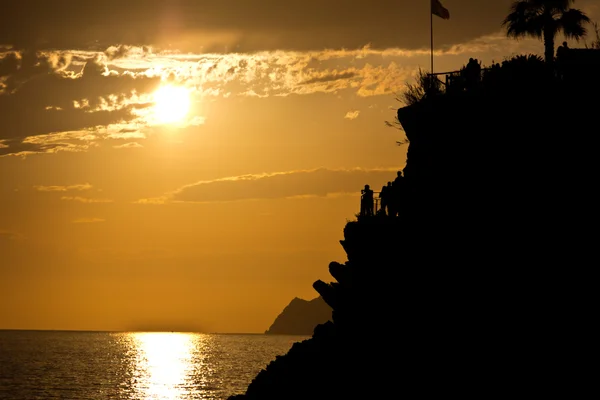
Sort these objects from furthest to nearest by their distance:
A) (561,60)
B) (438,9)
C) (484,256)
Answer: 1. (438,9)
2. (561,60)
3. (484,256)

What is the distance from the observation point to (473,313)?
36625mm

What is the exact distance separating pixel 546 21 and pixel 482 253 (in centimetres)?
1856

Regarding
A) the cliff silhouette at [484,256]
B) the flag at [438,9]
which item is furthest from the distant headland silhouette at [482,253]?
the flag at [438,9]

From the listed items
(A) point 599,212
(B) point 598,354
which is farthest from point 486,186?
(B) point 598,354

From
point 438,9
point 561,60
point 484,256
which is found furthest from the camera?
point 438,9

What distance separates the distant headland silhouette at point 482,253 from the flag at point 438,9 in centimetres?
403

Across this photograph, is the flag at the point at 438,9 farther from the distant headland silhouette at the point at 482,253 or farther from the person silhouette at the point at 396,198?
the person silhouette at the point at 396,198

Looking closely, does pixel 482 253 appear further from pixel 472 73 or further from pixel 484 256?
pixel 472 73

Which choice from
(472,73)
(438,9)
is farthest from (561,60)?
(438,9)

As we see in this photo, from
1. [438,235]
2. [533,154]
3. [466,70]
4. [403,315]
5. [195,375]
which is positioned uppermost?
[466,70]

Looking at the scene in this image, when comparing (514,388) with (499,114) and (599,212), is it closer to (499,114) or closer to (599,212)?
(599,212)

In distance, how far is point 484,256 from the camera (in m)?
37.8

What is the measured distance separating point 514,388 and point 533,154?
10.6m

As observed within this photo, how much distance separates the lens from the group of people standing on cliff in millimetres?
43594
